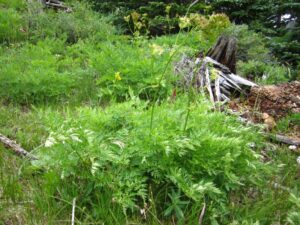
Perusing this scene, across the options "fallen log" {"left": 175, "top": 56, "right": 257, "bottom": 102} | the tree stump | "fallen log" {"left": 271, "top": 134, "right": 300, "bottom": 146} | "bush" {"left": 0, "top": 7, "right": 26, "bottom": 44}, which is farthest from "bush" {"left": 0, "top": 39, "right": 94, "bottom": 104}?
"bush" {"left": 0, "top": 7, "right": 26, "bottom": 44}

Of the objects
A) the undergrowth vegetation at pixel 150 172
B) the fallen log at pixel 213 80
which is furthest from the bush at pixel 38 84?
the undergrowth vegetation at pixel 150 172

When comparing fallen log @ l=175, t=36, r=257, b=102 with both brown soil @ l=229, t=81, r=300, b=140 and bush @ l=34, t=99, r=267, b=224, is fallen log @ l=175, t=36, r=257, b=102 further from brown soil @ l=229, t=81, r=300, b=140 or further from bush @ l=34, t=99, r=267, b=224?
bush @ l=34, t=99, r=267, b=224

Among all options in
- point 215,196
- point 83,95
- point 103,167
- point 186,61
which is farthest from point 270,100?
point 103,167

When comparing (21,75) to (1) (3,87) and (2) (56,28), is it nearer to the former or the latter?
(1) (3,87)

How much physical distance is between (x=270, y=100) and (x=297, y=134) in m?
0.81

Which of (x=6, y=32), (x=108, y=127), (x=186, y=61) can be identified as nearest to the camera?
(x=108, y=127)

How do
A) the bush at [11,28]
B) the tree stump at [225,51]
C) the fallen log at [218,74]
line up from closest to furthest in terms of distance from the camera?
the fallen log at [218,74] < the tree stump at [225,51] < the bush at [11,28]

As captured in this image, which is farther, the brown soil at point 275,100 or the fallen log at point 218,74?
the fallen log at point 218,74

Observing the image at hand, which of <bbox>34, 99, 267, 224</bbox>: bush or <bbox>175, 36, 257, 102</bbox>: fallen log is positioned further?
<bbox>175, 36, 257, 102</bbox>: fallen log

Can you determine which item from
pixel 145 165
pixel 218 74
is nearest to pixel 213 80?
pixel 218 74

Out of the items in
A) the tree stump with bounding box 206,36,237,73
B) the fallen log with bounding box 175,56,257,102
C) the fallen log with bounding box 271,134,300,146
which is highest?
the tree stump with bounding box 206,36,237,73

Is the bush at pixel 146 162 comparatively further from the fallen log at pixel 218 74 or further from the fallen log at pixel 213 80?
the fallen log at pixel 213 80

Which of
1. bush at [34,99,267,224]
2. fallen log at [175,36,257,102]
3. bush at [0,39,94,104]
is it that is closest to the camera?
bush at [34,99,267,224]

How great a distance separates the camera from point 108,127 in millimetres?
2537
